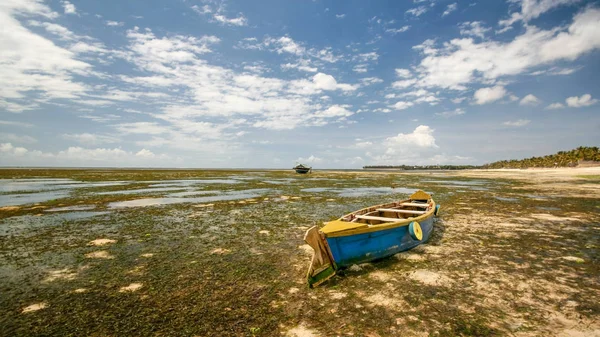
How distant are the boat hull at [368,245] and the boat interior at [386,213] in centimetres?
63

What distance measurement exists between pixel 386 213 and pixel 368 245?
13.7 feet

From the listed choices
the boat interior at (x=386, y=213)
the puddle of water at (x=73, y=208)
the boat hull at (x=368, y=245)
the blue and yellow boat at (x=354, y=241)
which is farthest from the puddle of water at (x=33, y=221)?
the boat interior at (x=386, y=213)

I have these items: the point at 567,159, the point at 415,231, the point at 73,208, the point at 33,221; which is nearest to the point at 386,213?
the point at 415,231

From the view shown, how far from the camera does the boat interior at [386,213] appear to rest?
9.19 metres

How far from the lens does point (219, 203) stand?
1941 cm

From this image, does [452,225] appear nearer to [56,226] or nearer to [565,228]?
[565,228]

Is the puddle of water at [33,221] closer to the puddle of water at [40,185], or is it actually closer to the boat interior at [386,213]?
the boat interior at [386,213]

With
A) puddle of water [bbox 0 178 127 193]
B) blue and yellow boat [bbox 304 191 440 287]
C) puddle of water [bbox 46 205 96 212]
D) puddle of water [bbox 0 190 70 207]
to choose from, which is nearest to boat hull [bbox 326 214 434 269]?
blue and yellow boat [bbox 304 191 440 287]

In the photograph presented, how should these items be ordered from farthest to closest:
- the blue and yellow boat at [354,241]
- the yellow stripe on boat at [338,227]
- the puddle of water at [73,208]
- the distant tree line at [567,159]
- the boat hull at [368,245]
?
the distant tree line at [567,159], the puddle of water at [73,208], the boat hull at [368,245], the yellow stripe on boat at [338,227], the blue and yellow boat at [354,241]

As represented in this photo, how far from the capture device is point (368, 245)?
7.33m

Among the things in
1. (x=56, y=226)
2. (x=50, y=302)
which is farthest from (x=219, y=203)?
(x=50, y=302)

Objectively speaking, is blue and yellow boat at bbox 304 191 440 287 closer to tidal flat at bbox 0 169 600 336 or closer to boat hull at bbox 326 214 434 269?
boat hull at bbox 326 214 434 269

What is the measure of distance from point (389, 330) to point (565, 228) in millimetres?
11472

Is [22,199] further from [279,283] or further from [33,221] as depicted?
[279,283]
